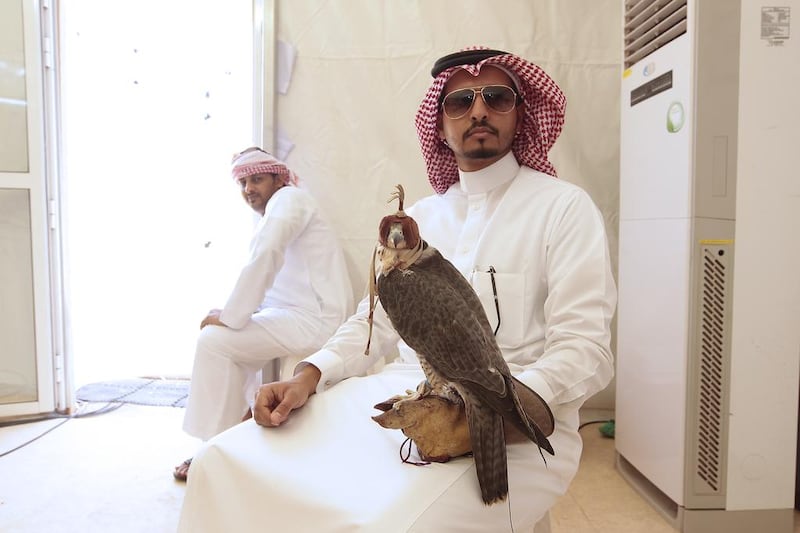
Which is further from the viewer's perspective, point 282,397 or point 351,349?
point 351,349

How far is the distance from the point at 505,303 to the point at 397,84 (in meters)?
1.76

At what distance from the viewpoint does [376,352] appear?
4.56 feet

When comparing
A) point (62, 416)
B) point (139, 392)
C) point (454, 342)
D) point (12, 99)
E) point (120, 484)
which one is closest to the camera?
point (454, 342)

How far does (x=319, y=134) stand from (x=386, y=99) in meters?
0.38

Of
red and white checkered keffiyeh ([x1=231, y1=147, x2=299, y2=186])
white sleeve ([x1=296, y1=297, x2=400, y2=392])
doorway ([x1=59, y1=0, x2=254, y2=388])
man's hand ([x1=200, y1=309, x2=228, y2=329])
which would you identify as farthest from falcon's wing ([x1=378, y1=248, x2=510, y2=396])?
doorway ([x1=59, y1=0, x2=254, y2=388])

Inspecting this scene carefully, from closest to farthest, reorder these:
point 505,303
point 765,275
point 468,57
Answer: point 505,303, point 468,57, point 765,275

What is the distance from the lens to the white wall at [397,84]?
8.54ft

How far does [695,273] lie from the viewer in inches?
68.7

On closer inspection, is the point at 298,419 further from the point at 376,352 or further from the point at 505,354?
the point at 505,354

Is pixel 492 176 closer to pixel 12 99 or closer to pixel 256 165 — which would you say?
pixel 256 165

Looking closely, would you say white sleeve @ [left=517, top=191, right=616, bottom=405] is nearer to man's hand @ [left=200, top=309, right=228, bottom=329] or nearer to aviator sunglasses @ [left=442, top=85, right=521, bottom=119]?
aviator sunglasses @ [left=442, top=85, right=521, bottom=119]

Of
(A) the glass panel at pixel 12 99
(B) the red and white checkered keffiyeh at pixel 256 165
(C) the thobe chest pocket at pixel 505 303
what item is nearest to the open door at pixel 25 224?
(A) the glass panel at pixel 12 99

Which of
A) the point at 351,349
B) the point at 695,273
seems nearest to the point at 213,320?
the point at 351,349

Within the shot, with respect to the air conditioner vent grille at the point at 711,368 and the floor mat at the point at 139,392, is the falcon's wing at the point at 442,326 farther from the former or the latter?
the floor mat at the point at 139,392
